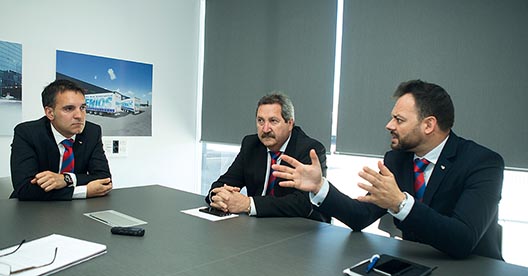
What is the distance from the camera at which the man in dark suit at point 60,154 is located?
6.88ft

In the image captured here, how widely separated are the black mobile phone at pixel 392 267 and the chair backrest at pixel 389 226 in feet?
2.66

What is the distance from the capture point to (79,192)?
2.16m

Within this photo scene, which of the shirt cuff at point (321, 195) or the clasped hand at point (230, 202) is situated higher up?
the shirt cuff at point (321, 195)

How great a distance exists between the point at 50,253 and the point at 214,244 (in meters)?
0.56

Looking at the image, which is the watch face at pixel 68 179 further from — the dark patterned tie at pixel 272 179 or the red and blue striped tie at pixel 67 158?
the dark patterned tie at pixel 272 179

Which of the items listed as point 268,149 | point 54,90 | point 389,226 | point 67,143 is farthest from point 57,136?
point 389,226

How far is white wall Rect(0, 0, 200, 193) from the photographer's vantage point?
329cm

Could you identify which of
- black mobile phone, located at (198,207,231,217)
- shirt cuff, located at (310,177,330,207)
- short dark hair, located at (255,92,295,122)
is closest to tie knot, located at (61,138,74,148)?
black mobile phone, located at (198,207,231,217)

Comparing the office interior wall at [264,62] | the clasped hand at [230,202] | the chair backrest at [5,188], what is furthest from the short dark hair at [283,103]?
the chair backrest at [5,188]

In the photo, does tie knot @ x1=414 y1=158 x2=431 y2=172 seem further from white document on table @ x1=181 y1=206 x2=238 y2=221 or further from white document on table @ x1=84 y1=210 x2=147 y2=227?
white document on table @ x1=84 y1=210 x2=147 y2=227

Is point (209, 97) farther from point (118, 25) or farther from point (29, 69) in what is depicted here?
point (29, 69)

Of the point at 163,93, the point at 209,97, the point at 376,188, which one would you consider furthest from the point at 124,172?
the point at 376,188

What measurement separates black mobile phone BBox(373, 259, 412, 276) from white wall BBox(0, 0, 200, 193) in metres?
3.19

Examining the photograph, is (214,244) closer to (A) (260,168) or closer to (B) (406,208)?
(B) (406,208)
